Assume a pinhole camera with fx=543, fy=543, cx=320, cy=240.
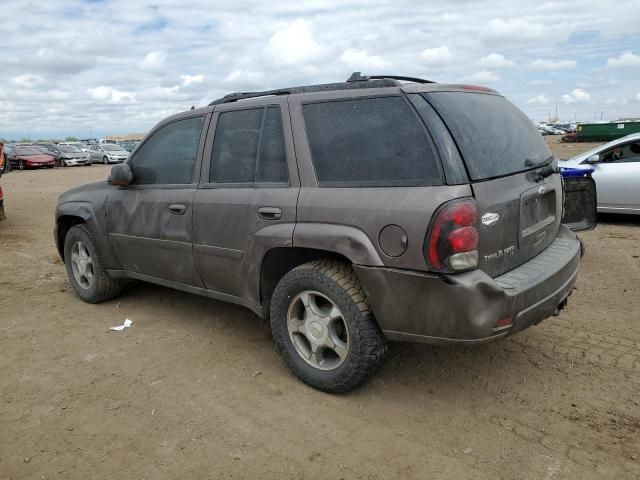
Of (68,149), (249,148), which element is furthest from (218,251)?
(68,149)

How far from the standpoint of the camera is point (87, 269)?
529 cm

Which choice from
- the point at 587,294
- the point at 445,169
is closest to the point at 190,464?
the point at 445,169

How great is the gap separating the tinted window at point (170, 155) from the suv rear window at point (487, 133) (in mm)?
1959

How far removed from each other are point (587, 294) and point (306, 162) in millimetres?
3293

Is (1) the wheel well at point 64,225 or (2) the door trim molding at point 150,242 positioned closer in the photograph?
(2) the door trim molding at point 150,242

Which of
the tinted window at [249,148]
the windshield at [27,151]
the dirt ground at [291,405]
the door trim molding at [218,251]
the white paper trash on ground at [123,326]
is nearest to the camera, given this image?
the dirt ground at [291,405]

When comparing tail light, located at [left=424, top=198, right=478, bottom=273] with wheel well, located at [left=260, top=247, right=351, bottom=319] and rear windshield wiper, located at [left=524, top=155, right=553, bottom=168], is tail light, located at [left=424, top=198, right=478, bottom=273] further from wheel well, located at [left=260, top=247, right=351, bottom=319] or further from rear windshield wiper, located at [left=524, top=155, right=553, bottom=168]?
rear windshield wiper, located at [left=524, top=155, right=553, bottom=168]

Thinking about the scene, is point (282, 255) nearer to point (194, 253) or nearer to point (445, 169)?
point (194, 253)

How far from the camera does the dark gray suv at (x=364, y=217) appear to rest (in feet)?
9.34

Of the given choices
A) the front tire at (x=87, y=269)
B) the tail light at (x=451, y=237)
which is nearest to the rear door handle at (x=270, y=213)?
the tail light at (x=451, y=237)

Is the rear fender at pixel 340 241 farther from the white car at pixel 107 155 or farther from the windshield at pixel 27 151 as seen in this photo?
the white car at pixel 107 155

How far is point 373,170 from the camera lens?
10.2 feet

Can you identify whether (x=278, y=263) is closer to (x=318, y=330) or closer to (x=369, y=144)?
(x=318, y=330)

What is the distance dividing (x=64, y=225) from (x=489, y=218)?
4.47 m
